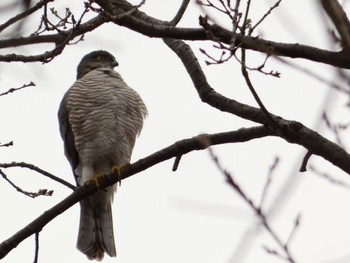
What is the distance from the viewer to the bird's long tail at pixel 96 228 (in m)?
7.88

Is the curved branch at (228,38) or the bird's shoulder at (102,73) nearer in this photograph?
the curved branch at (228,38)

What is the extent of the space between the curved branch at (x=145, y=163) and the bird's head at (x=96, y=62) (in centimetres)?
458

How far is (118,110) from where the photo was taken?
846 centimetres

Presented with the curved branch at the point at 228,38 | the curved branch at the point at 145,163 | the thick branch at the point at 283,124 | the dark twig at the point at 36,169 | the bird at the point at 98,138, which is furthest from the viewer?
the bird at the point at 98,138

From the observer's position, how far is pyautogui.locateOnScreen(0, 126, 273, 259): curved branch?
4480 mm

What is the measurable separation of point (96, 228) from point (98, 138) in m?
1.03

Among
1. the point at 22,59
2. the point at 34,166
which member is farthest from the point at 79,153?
the point at 22,59

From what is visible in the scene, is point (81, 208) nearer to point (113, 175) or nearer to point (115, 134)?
point (115, 134)

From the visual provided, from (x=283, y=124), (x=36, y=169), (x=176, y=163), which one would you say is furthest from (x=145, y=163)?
(x=283, y=124)

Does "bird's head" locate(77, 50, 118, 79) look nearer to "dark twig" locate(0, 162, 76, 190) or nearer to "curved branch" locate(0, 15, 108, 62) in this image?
"dark twig" locate(0, 162, 76, 190)

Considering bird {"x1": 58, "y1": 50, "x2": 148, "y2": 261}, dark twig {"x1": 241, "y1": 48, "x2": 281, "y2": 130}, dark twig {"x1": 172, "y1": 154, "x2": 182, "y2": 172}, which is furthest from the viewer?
bird {"x1": 58, "y1": 50, "x2": 148, "y2": 261}

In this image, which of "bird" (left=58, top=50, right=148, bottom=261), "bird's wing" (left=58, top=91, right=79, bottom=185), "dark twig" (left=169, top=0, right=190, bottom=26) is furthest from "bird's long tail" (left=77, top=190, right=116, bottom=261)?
"dark twig" (left=169, top=0, right=190, bottom=26)

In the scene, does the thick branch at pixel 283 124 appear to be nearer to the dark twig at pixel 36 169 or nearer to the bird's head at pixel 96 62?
the dark twig at pixel 36 169

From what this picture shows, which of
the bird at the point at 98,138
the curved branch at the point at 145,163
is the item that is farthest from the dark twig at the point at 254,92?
the bird at the point at 98,138
